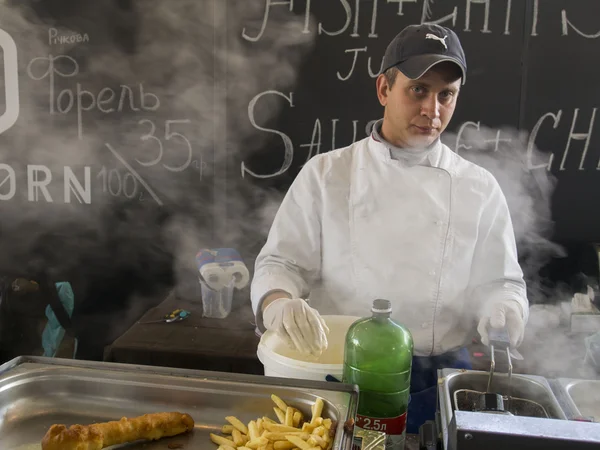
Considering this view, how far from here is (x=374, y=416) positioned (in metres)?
1.22

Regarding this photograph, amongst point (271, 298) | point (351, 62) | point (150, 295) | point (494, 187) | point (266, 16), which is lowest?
point (150, 295)

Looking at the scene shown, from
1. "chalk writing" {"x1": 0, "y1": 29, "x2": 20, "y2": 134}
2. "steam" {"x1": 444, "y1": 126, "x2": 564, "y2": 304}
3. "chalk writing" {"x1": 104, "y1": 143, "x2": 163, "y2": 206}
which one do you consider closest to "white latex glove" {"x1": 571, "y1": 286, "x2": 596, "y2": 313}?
"steam" {"x1": 444, "y1": 126, "x2": 564, "y2": 304}

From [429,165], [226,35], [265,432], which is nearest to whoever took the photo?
[265,432]

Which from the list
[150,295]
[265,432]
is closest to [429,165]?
[265,432]

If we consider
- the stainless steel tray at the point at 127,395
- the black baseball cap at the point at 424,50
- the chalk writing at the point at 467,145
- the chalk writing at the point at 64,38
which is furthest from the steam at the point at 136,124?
the stainless steel tray at the point at 127,395

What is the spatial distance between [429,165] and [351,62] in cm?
57

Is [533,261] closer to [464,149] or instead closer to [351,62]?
[464,149]

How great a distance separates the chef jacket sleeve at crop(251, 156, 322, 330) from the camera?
1.91 metres

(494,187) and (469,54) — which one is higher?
(469,54)

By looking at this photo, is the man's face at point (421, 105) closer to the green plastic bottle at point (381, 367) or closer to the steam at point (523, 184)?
the steam at point (523, 184)

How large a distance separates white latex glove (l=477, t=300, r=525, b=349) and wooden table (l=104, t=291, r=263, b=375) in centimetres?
96

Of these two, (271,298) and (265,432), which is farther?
(271,298)

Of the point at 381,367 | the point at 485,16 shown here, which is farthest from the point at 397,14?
the point at 381,367

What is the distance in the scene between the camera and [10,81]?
252 cm
